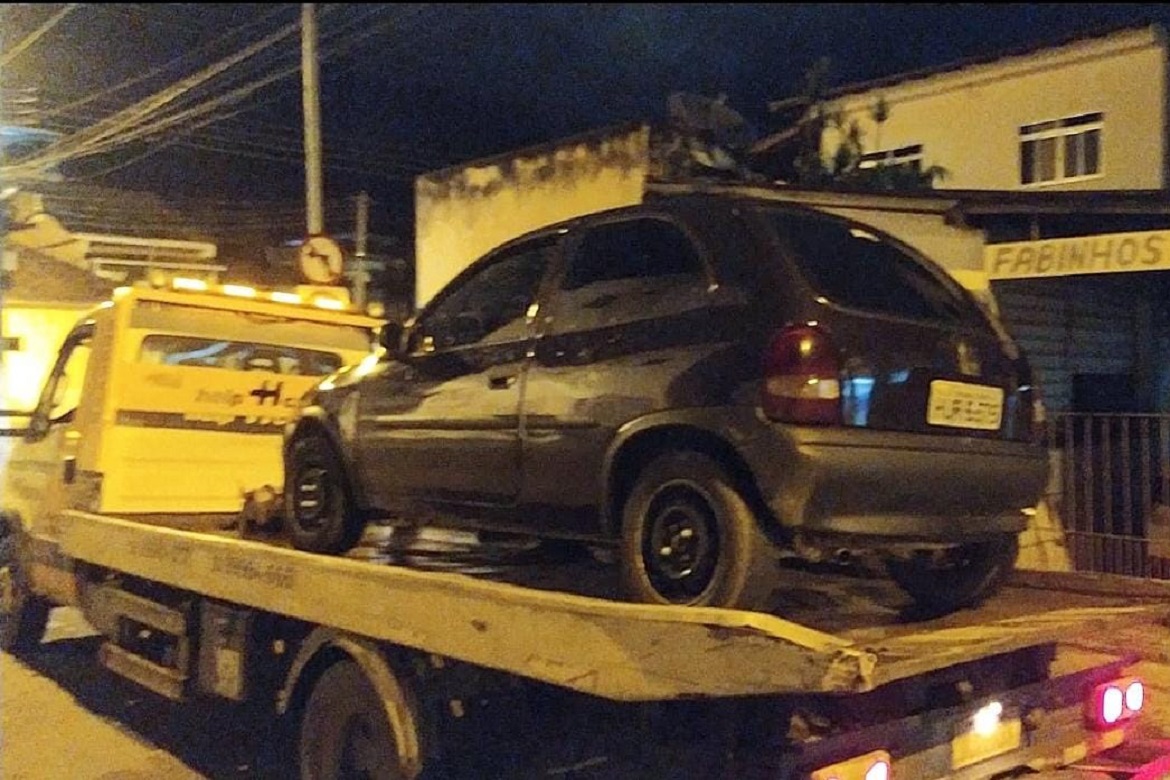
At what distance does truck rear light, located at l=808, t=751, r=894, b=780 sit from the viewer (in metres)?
3.60

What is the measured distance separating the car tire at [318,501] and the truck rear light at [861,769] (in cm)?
256

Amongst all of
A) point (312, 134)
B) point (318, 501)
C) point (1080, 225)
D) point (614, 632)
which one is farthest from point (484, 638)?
point (312, 134)

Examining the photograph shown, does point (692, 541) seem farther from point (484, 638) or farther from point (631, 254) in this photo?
point (631, 254)

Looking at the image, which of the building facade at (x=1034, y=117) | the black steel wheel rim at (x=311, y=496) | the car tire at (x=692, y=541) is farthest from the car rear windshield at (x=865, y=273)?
the building facade at (x=1034, y=117)

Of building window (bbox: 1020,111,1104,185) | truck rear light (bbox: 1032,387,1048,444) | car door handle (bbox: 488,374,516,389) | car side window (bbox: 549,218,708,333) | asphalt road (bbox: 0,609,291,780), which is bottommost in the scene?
asphalt road (bbox: 0,609,291,780)

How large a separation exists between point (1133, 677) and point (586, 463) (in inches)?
94.5

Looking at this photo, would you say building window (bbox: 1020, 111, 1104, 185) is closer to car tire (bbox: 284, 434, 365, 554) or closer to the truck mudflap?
the truck mudflap

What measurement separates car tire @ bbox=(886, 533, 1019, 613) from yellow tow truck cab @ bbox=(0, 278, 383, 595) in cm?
391

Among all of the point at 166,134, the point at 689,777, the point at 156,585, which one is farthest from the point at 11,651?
the point at 166,134

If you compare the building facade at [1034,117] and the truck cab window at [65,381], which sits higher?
the building facade at [1034,117]

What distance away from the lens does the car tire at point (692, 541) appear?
361 cm

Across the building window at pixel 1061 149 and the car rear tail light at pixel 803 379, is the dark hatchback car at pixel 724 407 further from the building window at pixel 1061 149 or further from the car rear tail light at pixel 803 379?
the building window at pixel 1061 149

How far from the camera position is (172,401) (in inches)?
272

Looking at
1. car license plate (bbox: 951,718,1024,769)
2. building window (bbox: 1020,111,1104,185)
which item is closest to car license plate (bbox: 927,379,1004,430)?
car license plate (bbox: 951,718,1024,769)
